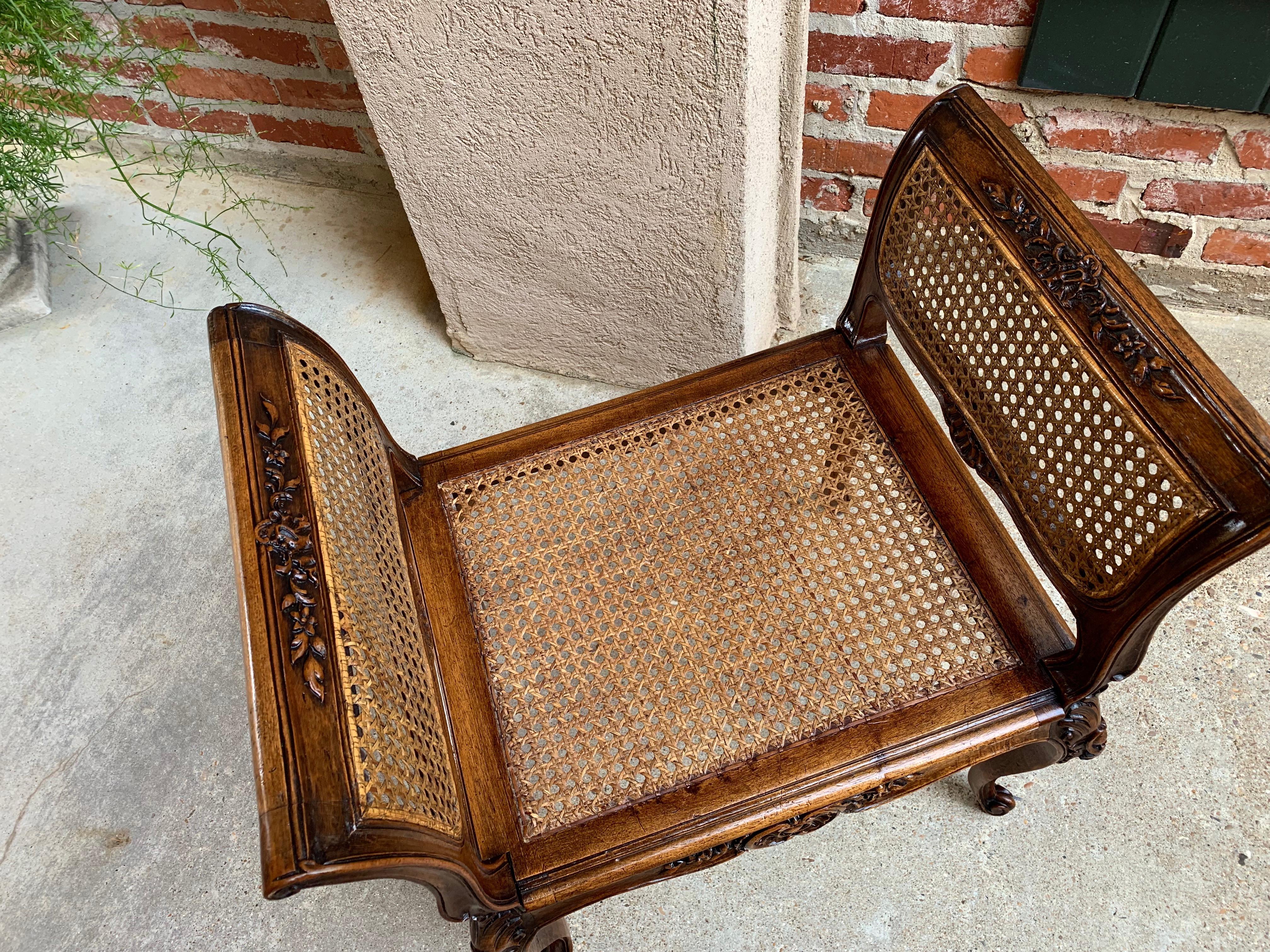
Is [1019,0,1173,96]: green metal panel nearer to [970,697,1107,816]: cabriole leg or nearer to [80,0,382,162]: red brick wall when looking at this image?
[970,697,1107,816]: cabriole leg

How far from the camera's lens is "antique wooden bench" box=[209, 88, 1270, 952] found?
0.70 meters

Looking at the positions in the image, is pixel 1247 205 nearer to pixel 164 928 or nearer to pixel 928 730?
pixel 928 730

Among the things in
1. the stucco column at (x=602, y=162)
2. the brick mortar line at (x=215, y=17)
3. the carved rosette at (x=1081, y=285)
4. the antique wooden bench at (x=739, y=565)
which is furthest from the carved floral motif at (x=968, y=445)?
the brick mortar line at (x=215, y=17)

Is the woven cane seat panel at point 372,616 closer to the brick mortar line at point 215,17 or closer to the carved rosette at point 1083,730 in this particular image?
the carved rosette at point 1083,730

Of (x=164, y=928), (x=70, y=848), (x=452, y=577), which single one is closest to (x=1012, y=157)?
(x=452, y=577)

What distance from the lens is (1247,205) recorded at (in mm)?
1499

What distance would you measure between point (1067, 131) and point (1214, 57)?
238 millimetres

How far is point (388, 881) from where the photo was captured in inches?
52.7

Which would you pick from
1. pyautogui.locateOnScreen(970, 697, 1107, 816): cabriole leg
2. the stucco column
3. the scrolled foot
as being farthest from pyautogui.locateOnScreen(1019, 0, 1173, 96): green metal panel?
the scrolled foot

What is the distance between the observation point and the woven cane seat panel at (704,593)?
91cm

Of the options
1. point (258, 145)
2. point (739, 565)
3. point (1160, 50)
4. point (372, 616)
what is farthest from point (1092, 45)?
→ point (258, 145)

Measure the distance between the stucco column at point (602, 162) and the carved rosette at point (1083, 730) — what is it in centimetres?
84

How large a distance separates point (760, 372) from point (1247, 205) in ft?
3.38

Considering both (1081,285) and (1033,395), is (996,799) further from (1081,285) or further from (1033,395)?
(1081,285)
